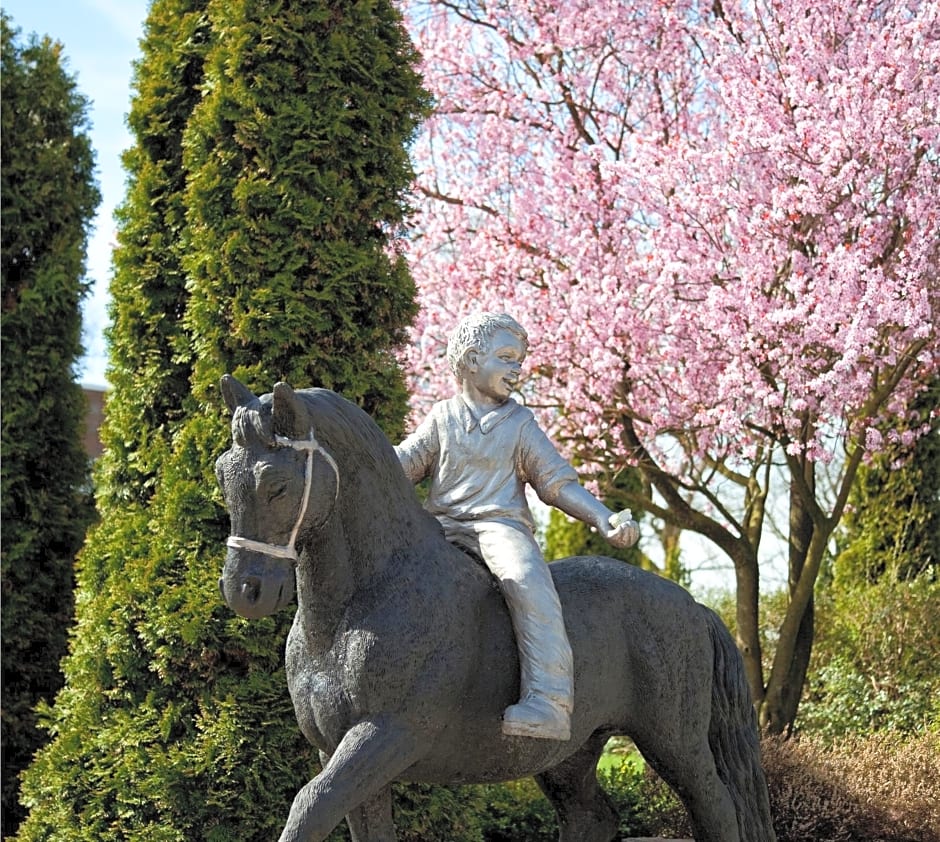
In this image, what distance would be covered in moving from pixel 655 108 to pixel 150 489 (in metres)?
6.20

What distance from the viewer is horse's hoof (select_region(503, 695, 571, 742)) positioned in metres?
3.03

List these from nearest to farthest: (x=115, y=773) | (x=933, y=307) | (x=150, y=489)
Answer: (x=115, y=773), (x=150, y=489), (x=933, y=307)

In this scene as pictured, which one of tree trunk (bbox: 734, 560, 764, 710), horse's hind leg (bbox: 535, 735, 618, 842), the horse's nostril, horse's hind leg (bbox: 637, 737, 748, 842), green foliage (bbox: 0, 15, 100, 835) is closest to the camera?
the horse's nostril

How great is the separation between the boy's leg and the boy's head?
53 cm

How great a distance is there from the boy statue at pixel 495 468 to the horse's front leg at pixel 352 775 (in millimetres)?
437

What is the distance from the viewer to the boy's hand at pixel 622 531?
10.5 ft

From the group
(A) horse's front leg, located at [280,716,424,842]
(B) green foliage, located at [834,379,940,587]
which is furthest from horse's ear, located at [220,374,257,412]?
(B) green foliage, located at [834,379,940,587]

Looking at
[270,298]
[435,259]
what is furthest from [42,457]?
[435,259]

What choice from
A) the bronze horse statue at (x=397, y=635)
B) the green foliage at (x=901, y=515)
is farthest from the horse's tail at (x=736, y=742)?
the green foliage at (x=901, y=515)

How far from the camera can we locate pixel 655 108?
988 centimetres

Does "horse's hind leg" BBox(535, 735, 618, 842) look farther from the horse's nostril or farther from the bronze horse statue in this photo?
the horse's nostril

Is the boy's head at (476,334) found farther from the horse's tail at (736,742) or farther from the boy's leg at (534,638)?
the horse's tail at (736,742)

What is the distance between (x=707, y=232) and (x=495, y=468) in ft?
18.4

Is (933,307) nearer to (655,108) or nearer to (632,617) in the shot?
(655,108)
